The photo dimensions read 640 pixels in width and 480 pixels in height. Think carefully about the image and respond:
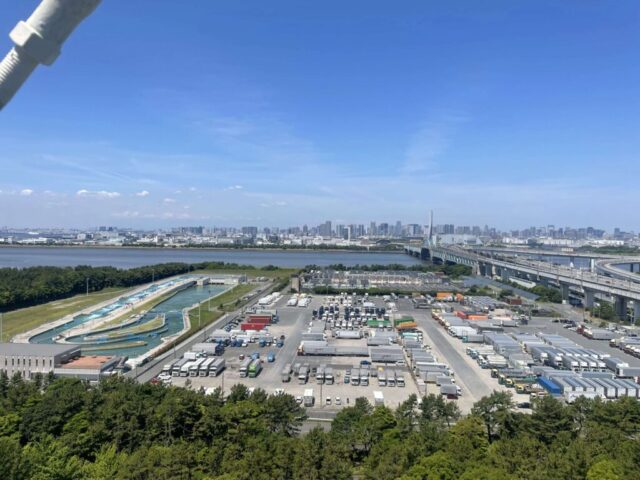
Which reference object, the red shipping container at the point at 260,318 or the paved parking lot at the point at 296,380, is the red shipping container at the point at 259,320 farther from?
the paved parking lot at the point at 296,380

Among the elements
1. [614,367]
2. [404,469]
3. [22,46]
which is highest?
[22,46]

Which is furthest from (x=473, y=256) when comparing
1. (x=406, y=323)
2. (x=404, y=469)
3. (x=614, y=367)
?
(x=404, y=469)

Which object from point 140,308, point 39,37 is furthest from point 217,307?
point 39,37

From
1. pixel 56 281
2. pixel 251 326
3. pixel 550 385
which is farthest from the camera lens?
pixel 56 281

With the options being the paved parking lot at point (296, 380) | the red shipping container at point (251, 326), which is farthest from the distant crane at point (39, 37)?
the red shipping container at point (251, 326)

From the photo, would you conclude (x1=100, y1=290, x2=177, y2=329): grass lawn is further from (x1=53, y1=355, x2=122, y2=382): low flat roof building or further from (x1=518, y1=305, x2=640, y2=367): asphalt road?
(x1=518, y1=305, x2=640, y2=367): asphalt road

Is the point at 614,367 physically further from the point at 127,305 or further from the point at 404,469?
the point at 127,305

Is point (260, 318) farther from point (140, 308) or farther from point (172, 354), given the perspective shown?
point (140, 308)
